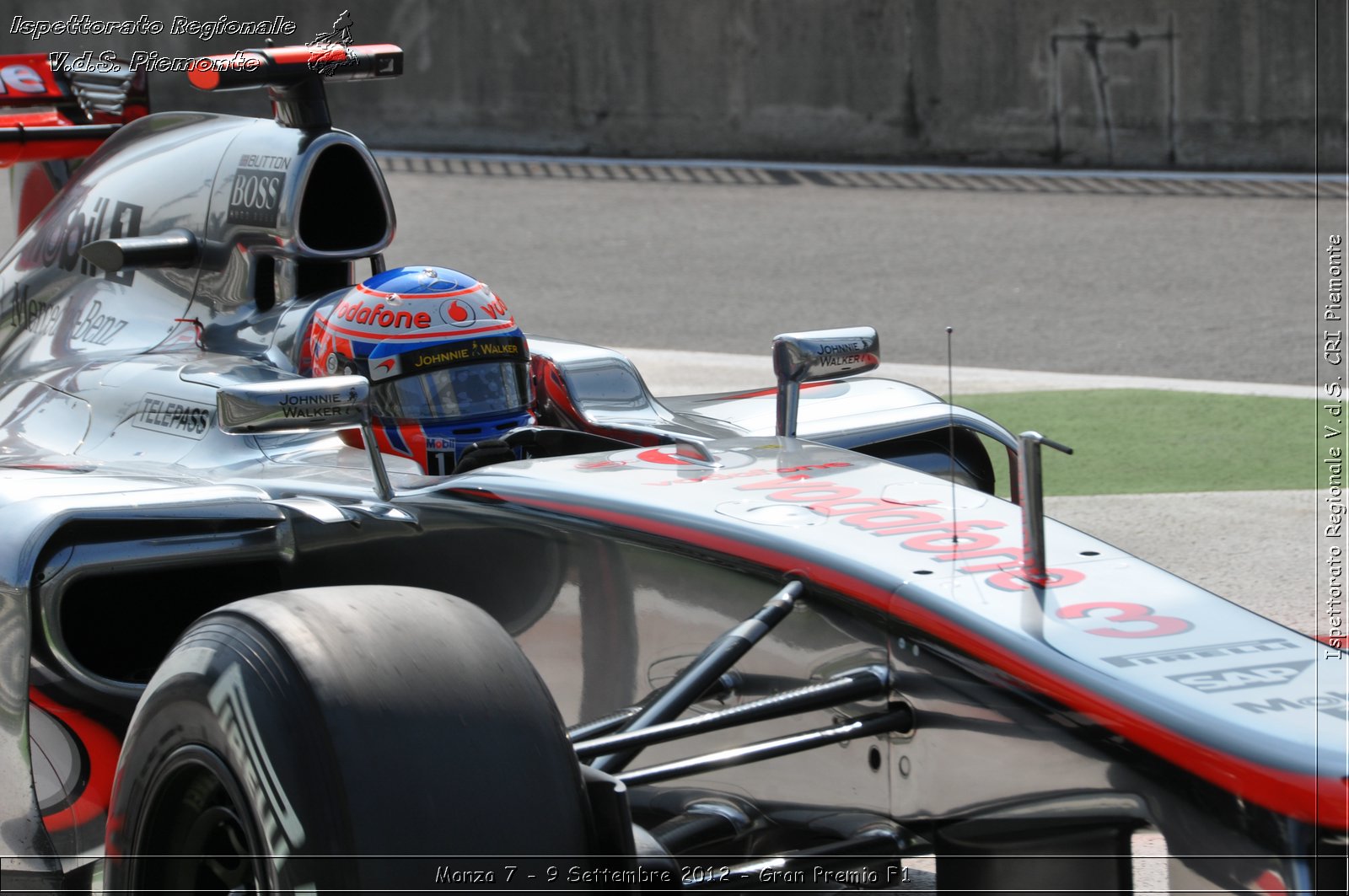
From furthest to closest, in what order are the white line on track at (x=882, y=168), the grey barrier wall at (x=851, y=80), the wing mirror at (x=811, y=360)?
1. the grey barrier wall at (x=851, y=80)
2. the white line on track at (x=882, y=168)
3. the wing mirror at (x=811, y=360)

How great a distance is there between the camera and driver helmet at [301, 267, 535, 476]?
3.61 meters

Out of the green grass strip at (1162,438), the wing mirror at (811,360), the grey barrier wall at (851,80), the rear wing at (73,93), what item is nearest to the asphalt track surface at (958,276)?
the green grass strip at (1162,438)

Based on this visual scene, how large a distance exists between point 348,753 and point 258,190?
2.53 meters

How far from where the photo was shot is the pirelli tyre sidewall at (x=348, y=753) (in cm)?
220

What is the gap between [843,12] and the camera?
14.7 m

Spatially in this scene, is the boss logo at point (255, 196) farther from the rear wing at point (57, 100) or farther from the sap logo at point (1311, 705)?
the sap logo at point (1311, 705)

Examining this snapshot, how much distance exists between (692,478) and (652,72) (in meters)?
12.6

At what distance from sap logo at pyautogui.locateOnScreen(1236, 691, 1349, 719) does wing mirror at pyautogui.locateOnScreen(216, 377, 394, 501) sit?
5.23 feet

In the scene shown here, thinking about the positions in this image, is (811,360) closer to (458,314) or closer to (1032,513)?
(458,314)

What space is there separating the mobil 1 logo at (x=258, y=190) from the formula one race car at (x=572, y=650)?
0.29 meters

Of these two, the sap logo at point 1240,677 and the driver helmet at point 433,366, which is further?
the driver helmet at point 433,366

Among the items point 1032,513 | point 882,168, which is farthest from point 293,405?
point 882,168

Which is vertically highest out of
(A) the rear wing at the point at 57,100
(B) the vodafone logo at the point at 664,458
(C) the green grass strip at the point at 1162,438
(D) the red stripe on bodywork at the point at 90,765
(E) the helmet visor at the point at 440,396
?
(A) the rear wing at the point at 57,100

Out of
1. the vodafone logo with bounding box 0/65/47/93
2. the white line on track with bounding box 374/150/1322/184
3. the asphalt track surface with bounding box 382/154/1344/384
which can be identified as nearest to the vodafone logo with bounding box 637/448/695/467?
the vodafone logo with bounding box 0/65/47/93
